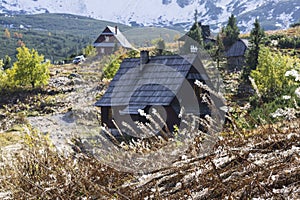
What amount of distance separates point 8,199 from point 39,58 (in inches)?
1735

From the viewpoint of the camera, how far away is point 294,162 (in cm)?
224

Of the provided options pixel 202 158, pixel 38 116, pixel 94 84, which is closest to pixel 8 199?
pixel 202 158

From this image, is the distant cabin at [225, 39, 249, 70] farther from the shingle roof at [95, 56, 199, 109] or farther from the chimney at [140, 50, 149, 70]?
the chimney at [140, 50, 149, 70]

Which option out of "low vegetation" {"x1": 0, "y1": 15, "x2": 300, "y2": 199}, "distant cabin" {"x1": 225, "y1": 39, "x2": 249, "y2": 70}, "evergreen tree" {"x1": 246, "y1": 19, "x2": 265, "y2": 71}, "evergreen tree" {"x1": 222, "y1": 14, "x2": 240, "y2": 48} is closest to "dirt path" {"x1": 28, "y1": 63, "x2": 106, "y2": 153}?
"evergreen tree" {"x1": 246, "y1": 19, "x2": 265, "y2": 71}

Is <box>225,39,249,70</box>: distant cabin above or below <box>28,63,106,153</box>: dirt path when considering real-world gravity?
above

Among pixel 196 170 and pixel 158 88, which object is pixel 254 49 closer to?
pixel 158 88

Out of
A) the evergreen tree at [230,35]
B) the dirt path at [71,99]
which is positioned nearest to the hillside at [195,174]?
the dirt path at [71,99]

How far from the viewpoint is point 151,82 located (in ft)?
65.6

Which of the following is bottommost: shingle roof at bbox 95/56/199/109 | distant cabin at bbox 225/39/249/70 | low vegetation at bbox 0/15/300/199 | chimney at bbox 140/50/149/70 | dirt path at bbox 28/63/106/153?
dirt path at bbox 28/63/106/153

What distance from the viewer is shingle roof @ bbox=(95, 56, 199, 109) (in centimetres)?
1909

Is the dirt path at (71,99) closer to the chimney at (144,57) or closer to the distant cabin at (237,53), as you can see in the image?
the chimney at (144,57)

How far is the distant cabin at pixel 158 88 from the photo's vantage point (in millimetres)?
18859

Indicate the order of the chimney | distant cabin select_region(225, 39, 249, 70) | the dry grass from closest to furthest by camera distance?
the dry grass → the chimney → distant cabin select_region(225, 39, 249, 70)

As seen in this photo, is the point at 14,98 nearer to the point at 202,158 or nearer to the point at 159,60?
the point at 159,60
